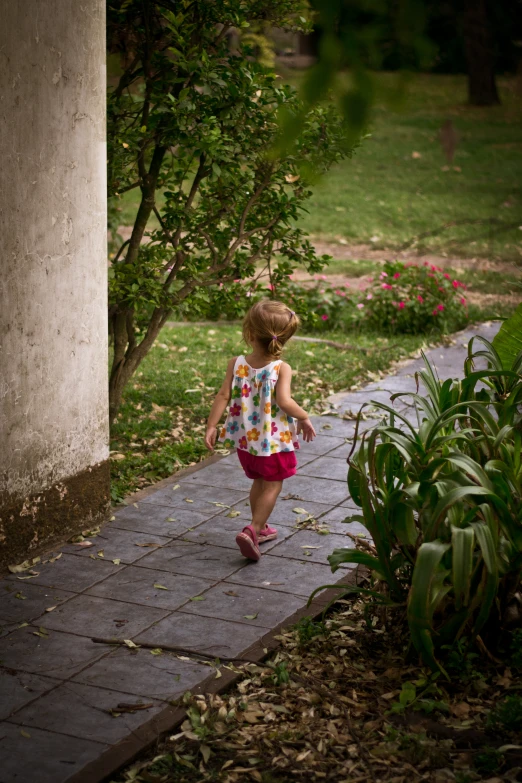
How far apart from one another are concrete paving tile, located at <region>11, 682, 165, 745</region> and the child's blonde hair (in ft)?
6.56

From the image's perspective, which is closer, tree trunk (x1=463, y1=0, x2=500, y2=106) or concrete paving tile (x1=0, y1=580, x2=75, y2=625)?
tree trunk (x1=463, y1=0, x2=500, y2=106)

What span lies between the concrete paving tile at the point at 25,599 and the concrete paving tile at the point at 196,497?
121 centimetres

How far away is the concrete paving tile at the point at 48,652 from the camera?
12.0 ft

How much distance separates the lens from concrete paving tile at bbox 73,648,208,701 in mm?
3527

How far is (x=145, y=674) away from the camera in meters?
3.64

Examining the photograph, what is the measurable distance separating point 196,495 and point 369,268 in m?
9.10

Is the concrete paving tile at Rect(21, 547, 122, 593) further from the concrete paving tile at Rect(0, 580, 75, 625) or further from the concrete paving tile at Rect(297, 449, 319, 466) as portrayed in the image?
the concrete paving tile at Rect(297, 449, 319, 466)

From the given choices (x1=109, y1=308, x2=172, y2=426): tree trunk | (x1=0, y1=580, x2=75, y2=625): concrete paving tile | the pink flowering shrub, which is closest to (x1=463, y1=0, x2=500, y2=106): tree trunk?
(x1=0, y1=580, x2=75, y2=625): concrete paving tile

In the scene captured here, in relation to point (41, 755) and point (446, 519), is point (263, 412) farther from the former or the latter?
point (41, 755)

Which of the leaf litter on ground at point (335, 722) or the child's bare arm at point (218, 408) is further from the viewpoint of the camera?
the child's bare arm at point (218, 408)

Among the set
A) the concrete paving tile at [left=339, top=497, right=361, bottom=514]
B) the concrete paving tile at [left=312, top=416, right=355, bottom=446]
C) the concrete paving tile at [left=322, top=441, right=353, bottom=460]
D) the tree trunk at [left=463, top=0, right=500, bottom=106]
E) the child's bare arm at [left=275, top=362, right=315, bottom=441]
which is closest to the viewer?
the tree trunk at [left=463, top=0, right=500, bottom=106]

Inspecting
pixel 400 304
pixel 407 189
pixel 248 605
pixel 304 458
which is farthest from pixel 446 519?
pixel 407 189

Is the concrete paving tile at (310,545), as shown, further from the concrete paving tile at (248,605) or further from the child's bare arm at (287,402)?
the child's bare arm at (287,402)

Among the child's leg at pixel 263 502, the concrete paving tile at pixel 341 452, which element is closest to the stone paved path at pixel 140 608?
the child's leg at pixel 263 502
